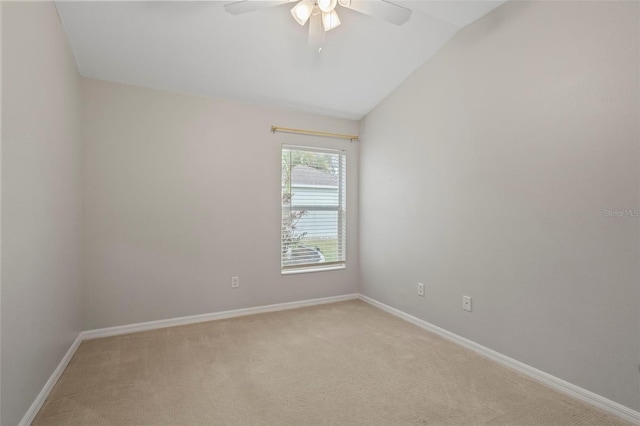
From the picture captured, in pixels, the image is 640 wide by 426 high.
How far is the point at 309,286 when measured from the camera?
3686 mm

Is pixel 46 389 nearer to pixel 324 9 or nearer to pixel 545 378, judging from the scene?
pixel 324 9

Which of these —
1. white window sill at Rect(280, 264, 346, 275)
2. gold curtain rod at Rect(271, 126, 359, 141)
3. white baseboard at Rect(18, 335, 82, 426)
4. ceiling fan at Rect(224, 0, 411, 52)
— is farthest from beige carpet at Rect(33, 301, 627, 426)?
ceiling fan at Rect(224, 0, 411, 52)

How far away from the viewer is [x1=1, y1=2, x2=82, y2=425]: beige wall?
4.66 feet

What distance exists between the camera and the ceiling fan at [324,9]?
176cm

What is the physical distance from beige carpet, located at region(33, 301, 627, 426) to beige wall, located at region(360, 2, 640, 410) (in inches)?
12.3

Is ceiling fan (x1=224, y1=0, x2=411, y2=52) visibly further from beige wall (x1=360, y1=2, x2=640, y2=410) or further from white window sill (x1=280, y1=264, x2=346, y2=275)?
white window sill (x1=280, y1=264, x2=346, y2=275)

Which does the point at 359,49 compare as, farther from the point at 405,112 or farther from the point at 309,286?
the point at 309,286

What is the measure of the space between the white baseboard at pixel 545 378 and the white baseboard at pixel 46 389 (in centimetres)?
280

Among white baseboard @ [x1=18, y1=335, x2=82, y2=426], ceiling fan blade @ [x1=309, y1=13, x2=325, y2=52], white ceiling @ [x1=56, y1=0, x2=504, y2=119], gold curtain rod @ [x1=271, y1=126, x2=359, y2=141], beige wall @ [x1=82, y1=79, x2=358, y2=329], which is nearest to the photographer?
white baseboard @ [x1=18, y1=335, x2=82, y2=426]

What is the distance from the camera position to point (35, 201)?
171 cm

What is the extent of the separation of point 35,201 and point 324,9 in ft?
6.33

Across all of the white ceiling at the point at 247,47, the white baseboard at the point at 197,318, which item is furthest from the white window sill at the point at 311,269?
the white ceiling at the point at 247,47

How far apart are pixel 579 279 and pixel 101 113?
12.4 ft

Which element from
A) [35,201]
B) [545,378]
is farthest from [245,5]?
[545,378]
